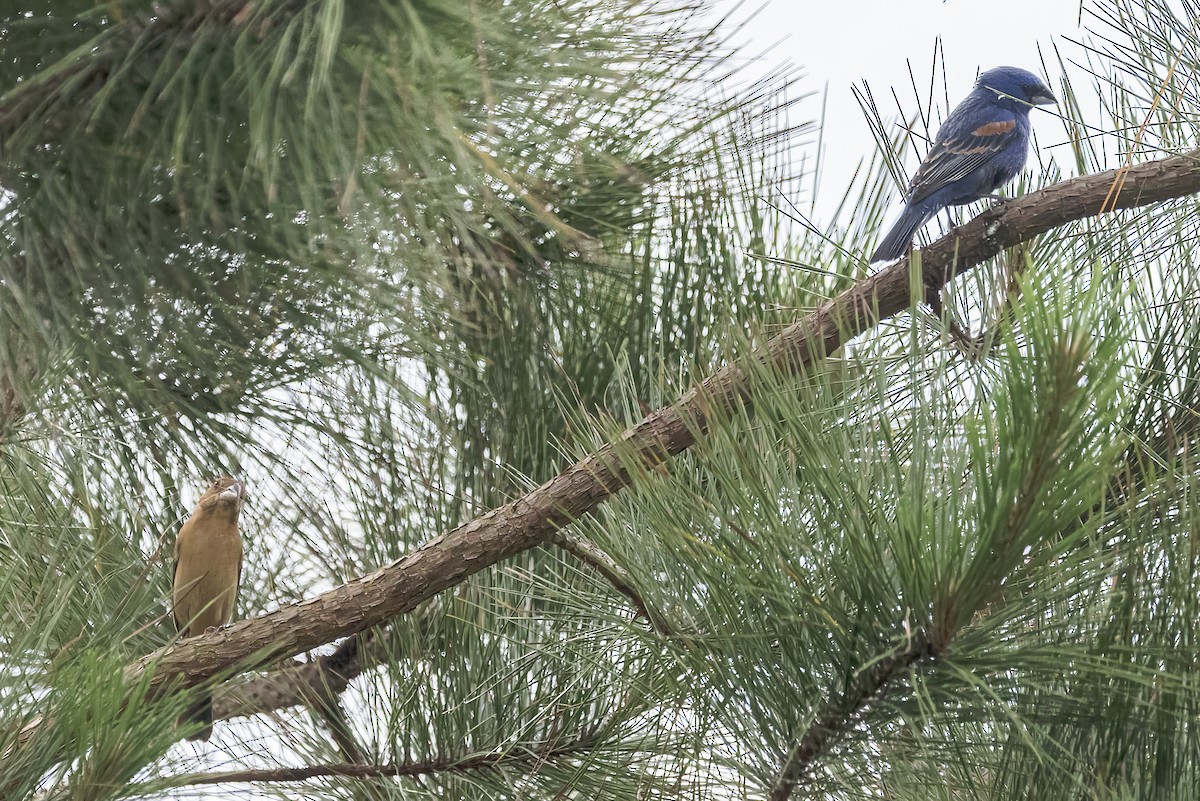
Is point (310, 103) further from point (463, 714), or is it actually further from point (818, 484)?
point (463, 714)

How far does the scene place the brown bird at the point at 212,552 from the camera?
1.62 metres

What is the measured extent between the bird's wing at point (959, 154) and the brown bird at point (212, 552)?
0.98 metres

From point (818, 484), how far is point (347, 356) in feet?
1.90

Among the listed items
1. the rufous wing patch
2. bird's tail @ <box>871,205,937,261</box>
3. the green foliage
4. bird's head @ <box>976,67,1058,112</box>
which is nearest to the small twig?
the green foliage

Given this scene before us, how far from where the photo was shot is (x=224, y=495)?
1.61 metres

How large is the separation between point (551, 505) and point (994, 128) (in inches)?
41.5

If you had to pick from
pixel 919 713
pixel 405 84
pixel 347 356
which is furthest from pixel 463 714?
pixel 405 84

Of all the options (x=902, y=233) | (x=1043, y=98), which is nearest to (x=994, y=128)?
(x=902, y=233)

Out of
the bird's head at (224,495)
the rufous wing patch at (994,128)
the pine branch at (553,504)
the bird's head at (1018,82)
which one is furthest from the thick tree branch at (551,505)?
the bird's head at (1018,82)

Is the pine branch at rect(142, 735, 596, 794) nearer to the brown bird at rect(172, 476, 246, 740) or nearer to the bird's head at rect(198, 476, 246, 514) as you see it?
the brown bird at rect(172, 476, 246, 740)

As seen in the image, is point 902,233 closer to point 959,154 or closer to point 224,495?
point 959,154

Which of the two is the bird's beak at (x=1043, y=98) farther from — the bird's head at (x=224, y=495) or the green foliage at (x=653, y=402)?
the bird's head at (x=224, y=495)

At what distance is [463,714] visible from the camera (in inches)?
55.2

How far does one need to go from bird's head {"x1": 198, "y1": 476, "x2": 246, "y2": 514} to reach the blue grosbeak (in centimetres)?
90
